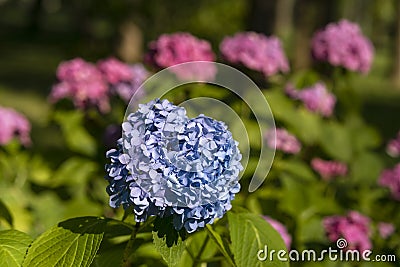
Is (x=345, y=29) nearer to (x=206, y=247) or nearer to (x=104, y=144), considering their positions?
(x=104, y=144)

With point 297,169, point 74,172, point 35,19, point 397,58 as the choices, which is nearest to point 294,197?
point 297,169

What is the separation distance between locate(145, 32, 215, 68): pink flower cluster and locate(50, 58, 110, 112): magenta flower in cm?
23

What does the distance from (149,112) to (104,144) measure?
1579 millimetres

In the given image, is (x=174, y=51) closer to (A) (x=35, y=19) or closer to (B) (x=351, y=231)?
(B) (x=351, y=231)

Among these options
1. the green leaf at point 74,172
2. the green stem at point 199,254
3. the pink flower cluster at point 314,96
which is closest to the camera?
the green stem at point 199,254

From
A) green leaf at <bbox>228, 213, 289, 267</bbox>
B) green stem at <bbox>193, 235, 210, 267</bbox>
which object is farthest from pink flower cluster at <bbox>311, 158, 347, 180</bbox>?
green leaf at <bbox>228, 213, 289, 267</bbox>

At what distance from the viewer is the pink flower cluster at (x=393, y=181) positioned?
2871mm

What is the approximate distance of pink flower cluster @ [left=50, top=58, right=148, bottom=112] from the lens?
324 cm

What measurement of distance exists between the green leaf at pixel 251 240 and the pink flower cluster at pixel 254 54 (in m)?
1.65

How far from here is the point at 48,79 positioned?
14945mm

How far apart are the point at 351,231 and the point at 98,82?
131 centimetres

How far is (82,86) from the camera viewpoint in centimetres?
326

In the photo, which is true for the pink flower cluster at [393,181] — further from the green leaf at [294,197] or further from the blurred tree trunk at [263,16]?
the blurred tree trunk at [263,16]

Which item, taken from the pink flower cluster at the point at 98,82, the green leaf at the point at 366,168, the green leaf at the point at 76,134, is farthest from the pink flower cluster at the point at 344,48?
the green leaf at the point at 76,134
